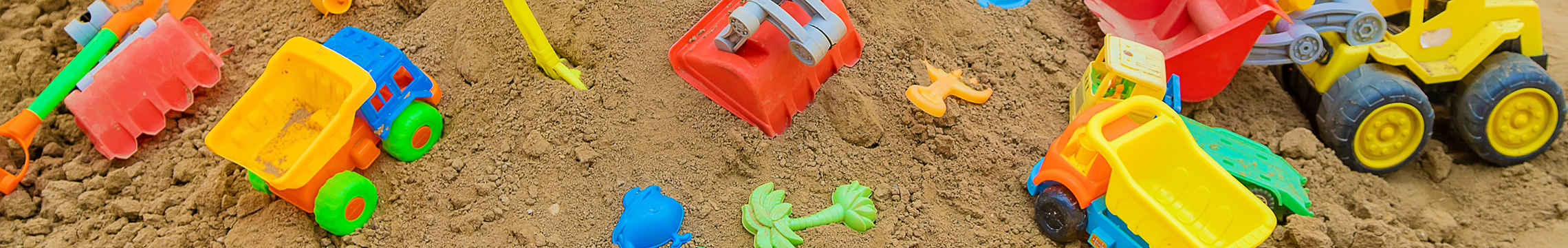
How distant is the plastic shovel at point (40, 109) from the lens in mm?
2202

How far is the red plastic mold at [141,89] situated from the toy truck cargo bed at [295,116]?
42 cm

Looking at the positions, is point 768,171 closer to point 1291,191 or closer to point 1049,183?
point 1049,183

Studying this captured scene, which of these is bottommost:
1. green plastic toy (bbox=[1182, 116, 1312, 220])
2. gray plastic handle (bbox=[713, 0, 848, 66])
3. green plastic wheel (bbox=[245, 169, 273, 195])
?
green plastic toy (bbox=[1182, 116, 1312, 220])

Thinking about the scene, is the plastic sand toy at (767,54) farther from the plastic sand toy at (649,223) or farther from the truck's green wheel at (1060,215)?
the truck's green wheel at (1060,215)

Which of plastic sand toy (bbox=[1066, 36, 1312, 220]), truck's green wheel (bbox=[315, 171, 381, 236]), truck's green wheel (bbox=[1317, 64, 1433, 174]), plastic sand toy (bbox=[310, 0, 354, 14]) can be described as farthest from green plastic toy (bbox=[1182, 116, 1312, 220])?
plastic sand toy (bbox=[310, 0, 354, 14])

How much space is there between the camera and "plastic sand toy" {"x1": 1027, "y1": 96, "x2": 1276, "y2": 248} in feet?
5.92

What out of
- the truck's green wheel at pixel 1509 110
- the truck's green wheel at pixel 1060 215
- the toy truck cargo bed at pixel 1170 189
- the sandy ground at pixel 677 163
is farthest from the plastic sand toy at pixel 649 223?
the truck's green wheel at pixel 1509 110

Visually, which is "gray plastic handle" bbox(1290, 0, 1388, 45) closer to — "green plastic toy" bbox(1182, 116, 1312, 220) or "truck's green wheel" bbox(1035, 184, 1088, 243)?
"green plastic toy" bbox(1182, 116, 1312, 220)

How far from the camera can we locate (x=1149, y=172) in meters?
1.99

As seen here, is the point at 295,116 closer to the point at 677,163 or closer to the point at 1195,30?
the point at 677,163

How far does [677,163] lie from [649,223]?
0.25 metres

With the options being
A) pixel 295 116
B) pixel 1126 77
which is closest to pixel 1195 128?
pixel 1126 77

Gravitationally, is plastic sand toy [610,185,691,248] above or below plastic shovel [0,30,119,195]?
below

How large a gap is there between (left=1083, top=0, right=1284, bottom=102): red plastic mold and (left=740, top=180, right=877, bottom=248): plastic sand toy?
0.88 m
